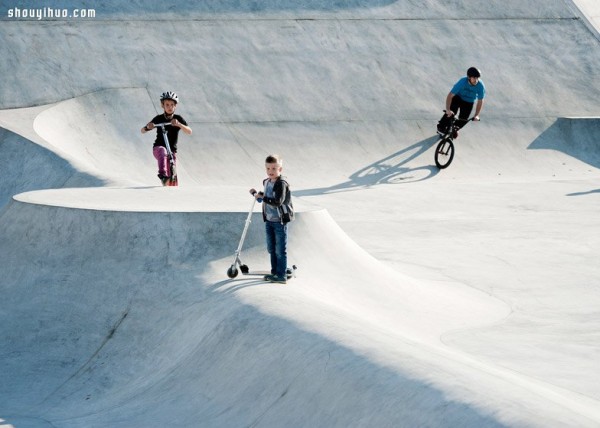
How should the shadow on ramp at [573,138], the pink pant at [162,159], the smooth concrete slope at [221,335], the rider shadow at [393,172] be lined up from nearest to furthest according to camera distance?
the smooth concrete slope at [221,335] → the pink pant at [162,159] → the rider shadow at [393,172] → the shadow on ramp at [573,138]

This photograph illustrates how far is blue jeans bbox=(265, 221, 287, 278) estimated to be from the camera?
9.23 meters

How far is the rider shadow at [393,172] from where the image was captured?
755 inches

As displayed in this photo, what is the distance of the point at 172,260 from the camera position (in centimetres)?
982

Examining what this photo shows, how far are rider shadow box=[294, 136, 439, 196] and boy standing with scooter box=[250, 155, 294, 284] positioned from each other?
9200 mm

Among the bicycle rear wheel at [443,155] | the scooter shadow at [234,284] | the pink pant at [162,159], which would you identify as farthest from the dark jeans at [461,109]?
the scooter shadow at [234,284]

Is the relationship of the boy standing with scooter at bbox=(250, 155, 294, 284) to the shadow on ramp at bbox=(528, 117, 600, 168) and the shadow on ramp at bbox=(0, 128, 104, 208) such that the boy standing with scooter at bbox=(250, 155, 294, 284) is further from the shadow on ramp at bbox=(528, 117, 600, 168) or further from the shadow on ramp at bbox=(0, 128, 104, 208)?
the shadow on ramp at bbox=(528, 117, 600, 168)

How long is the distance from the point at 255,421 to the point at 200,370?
127 centimetres

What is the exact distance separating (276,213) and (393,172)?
1114 cm

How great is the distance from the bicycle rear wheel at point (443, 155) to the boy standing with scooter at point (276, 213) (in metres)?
11.3

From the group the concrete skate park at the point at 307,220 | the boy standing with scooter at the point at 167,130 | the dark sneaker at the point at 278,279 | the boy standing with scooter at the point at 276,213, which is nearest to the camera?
the concrete skate park at the point at 307,220

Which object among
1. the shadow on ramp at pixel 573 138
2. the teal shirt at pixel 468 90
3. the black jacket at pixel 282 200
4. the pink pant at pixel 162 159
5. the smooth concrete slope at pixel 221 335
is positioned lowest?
the smooth concrete slope at pixel 221 335

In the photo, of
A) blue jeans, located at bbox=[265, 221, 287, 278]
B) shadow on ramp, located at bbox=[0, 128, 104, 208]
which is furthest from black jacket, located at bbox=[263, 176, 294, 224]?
shadow on ramp, located at bbox=[0, 128, 104, 208]

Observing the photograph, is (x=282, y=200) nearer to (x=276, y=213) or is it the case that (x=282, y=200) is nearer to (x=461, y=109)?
(x=276, y=213)

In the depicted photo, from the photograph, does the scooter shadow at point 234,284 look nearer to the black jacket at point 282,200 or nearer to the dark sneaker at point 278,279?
the dark sneaker at point 278,279
